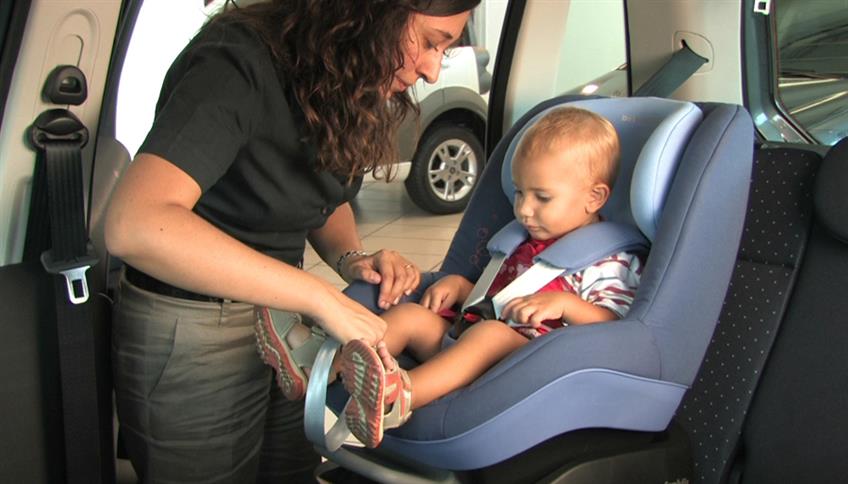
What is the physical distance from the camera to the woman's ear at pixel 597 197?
187cm

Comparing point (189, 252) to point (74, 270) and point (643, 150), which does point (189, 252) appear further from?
point (643, 150)

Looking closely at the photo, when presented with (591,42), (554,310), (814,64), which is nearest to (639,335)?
(554,310)

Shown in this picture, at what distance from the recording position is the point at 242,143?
1403 mm

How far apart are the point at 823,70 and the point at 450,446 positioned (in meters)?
1.91

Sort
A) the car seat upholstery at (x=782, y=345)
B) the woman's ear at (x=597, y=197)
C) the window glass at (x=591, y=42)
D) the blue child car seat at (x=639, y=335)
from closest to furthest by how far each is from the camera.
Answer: the blue child car seat at (x=639, y=335) → the car seat upholstery at (x=782, y=345) → the woman's ear at (x=597, y=197) → the window glass at (x=591, y=42)

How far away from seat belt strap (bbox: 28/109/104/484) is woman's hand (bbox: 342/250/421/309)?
1.72 ft

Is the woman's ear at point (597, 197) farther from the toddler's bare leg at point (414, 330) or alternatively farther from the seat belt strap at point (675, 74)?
the seat belt strap at point (675, 74)

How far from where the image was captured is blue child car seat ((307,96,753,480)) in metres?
1.47

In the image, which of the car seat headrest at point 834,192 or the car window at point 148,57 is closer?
the car seat headrest at point 834,192

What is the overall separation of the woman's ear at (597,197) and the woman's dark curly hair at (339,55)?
0.54m

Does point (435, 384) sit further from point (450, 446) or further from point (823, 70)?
point (823, 70)

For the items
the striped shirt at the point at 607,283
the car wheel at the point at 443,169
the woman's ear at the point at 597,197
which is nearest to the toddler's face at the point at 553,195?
the woman's ear at the point at 597,197

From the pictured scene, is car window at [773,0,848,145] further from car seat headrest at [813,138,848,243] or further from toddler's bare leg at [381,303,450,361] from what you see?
toddler's bare leg at [381,303,450,361]

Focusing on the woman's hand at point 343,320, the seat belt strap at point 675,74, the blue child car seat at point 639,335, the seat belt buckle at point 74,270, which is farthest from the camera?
the seat belt strap at point 675,74
